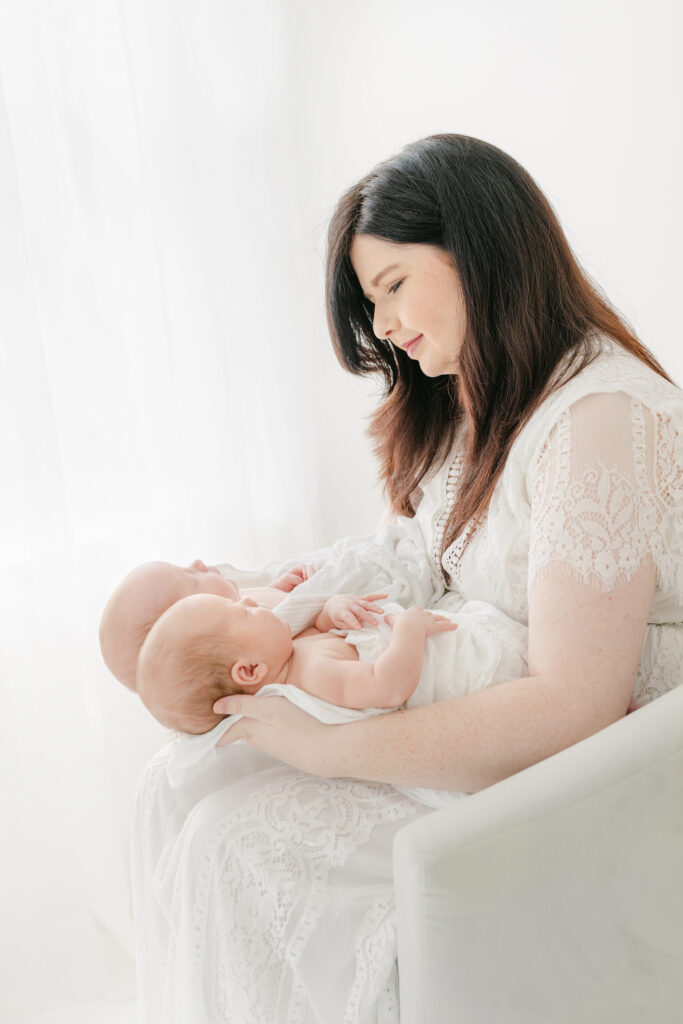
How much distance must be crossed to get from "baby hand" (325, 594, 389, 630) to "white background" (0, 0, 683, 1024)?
0.90 metres

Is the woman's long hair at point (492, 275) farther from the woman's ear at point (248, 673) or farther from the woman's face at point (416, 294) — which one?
the woman's ear at point (248, 673)

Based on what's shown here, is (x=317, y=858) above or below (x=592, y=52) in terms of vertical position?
below

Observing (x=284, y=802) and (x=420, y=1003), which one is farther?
(x=284, y=802)

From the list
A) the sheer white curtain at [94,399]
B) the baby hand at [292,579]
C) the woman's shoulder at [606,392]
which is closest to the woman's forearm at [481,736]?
the woman's shoulder at [606,392]

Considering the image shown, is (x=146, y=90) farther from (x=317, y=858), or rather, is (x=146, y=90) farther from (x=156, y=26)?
(x=317, y=858)

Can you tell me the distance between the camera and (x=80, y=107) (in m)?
2.06

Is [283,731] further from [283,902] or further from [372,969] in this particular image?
[372,969]

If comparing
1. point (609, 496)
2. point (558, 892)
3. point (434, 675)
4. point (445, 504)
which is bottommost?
point (558, 892)

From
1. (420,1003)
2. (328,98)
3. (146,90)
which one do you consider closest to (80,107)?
(146,90)

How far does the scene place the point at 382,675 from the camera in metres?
1.23

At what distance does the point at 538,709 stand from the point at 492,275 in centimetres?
68

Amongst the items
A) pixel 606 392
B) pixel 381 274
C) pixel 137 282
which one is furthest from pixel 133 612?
pixel 137 282

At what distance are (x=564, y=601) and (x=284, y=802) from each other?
484mm

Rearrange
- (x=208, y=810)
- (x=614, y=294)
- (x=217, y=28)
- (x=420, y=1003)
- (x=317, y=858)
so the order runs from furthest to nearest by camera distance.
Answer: (x=217, y=28)
(x=614, y=294)
(x=208, y=810)
(x=317, y=858)
(x=420, y=1003)
